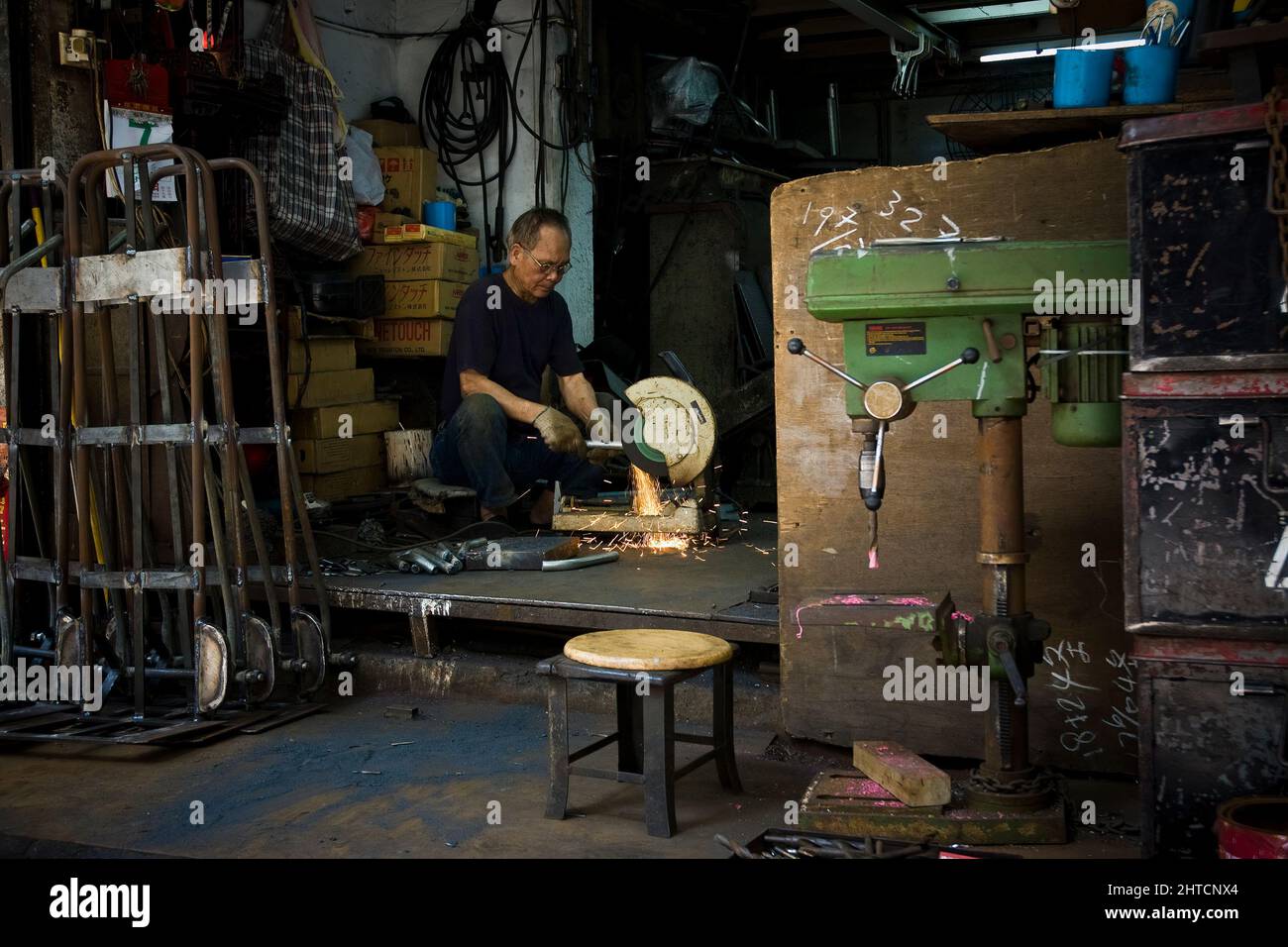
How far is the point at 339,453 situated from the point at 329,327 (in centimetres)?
69

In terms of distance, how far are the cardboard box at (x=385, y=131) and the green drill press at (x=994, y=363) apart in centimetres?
541

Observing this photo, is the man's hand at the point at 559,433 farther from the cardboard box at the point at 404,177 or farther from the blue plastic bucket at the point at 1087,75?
the blue plastic bucket at the point at 1087,75

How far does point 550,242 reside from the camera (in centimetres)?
612

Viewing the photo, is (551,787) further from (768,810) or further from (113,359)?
(113,359)

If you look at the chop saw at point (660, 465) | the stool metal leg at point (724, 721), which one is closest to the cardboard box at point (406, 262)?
the chop saw at point (660, 465)

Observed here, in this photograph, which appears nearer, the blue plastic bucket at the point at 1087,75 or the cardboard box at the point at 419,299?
the blue plastic bucket at the point at 1087,75

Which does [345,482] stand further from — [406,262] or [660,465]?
[660,465]

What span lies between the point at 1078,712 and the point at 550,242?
3.38m

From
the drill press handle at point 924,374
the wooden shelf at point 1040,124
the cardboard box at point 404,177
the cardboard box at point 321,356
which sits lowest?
the drill press handle at point 924,374

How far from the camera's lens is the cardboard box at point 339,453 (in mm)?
6903

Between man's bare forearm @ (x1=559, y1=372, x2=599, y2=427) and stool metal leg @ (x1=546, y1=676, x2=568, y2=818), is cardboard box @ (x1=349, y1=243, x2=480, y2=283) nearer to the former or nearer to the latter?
man's bare forearm @ (x1=559, y1=372, x2=599, y2=427)

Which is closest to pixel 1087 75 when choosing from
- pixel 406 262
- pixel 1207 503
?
pixel 1207 503

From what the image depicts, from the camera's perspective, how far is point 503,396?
6.22 m
